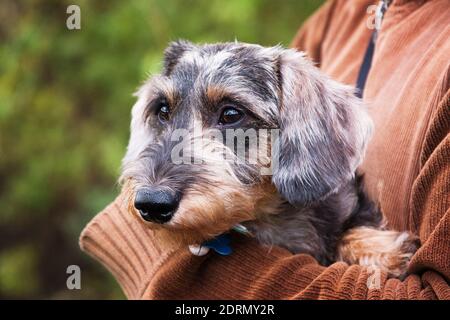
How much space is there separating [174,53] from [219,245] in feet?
3.76

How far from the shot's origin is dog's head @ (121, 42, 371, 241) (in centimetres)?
270

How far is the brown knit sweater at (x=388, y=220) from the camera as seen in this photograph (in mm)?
2447

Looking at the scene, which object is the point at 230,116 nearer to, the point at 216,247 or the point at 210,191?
the point at 210,191

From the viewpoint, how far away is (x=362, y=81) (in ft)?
11.7

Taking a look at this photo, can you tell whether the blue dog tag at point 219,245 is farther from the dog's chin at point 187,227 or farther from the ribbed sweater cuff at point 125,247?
the ribbed sweater cuff at point 125,247

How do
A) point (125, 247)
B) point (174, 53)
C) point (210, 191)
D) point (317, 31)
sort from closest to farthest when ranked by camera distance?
point (210, 191), point (125, 247), point (174, 53), point (317, 31)

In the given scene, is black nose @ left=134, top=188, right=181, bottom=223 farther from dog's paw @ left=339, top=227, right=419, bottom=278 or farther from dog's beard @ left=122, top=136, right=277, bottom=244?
dog's paw @ left=339, top=227, right=419, bottom=278

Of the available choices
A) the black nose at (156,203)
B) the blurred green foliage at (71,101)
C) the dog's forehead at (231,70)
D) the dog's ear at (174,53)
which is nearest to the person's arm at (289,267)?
the black nose at (156,203)

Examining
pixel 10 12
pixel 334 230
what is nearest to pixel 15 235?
pixel 10 12

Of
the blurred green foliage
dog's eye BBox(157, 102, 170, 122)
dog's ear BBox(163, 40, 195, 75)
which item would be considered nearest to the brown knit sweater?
dog's eye BBox(157, 102, 170, 122)

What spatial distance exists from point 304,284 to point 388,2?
5.70 feet

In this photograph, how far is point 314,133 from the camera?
9.72 ft

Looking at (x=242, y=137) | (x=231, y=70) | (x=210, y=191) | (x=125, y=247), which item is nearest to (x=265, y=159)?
(x=242, y=137)

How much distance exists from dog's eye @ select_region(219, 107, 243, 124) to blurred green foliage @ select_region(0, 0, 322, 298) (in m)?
2.57
